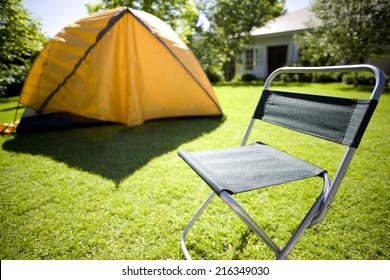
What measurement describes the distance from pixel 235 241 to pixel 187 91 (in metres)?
3.41

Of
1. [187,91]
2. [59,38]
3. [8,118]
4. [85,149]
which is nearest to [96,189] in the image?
[85,149]

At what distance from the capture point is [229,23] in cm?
1577

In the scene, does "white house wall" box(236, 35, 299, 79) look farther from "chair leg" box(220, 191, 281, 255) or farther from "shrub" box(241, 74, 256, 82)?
"chair leg" box(220, 191, 281, 255)

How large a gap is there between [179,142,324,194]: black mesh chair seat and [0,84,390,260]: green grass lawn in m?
0.62

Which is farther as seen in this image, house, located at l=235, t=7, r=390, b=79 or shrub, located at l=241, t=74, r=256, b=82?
shrub, located at l=241, t=74, r=256, b=82

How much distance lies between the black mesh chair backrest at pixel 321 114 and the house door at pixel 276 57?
53.2 feet

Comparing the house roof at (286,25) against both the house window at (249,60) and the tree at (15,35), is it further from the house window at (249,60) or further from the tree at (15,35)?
the tree at (15,35)

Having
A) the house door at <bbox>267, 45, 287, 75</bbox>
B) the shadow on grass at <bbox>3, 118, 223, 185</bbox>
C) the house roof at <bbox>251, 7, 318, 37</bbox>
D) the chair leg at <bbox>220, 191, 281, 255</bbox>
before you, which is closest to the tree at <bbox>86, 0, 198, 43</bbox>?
the shadow on grass at <bbox>3, 118, 223, 185</bbox>

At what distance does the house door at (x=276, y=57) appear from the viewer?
16.6 metres

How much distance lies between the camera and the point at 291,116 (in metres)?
1.56

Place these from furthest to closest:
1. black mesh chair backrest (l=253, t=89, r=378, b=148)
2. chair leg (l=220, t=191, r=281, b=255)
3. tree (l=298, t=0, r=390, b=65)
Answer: tree (l=298, t=0, r=390, b=65) < black mesh chair backrest (l=253, t=89, r=378, b=148) < chair leg (l=220, t=191, r=281, b=255)

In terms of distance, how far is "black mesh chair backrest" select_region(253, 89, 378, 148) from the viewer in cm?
113

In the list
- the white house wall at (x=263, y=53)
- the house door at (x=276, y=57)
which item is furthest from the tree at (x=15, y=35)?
the house door at (x=276, y=57)

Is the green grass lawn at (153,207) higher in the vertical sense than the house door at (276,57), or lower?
lower
